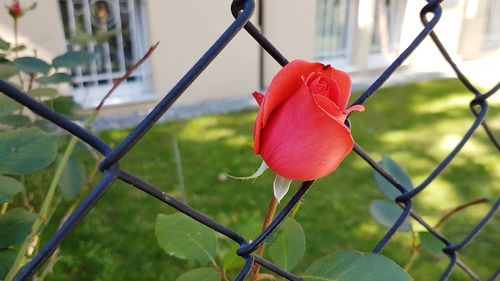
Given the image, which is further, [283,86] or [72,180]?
[72,180]

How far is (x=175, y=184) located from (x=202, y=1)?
134 cm

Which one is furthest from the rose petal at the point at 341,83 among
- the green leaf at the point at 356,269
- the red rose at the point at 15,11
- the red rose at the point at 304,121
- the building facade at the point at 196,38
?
the building facade at the point at 196,38

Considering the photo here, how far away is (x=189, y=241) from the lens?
0.33 meters

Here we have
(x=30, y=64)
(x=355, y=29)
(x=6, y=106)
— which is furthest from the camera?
(x=355, y=29)

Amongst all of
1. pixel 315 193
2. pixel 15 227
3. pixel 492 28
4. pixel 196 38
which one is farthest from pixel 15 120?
pixel 492 28

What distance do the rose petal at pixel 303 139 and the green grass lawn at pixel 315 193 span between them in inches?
27.0

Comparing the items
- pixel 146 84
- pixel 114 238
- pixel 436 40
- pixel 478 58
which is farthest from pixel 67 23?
pixel 478 58

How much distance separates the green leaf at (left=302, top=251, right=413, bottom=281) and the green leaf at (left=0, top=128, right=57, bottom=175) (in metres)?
0.19

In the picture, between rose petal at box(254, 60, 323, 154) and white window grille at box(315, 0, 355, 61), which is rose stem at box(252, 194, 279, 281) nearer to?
rose petal at box(254, 60, 323, 154)

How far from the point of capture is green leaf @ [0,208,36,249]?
346 millimetres

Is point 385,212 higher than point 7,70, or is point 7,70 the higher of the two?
point 7,70

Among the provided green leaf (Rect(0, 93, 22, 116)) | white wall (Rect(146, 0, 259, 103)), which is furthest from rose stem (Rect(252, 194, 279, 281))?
white wall (Rect(146, 0, 259, 103))

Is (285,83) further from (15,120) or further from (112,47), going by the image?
(112,47)

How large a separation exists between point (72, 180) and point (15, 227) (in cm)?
29
